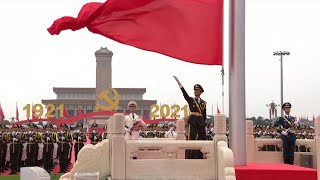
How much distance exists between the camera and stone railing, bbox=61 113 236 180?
16.3ft

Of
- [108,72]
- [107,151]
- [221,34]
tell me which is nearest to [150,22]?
[221,34]

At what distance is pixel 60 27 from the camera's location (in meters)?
5.76

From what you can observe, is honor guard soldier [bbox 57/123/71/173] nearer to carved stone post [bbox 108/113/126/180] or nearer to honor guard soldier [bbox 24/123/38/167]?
honor guard soldier [bbox 24/123/38/167]

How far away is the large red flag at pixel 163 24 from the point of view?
591cm

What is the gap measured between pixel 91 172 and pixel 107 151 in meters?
0.29

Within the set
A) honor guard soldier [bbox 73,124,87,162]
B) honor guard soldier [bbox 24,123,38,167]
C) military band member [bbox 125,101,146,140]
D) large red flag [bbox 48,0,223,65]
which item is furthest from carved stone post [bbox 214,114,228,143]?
honor guard soldier [bbox 73,124,87,162]

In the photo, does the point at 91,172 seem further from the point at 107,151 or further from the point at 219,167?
the point at 219,167

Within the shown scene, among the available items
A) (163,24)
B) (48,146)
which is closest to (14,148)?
(48,146)

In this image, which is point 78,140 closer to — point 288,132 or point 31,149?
point 31,149

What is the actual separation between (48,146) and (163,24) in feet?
24.2

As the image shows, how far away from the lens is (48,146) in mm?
12500

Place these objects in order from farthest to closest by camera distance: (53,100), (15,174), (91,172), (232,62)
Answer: (53,100) < (15,174) < (232,62) < (91,172)

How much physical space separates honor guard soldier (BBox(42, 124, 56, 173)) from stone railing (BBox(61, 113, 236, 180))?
305 inches

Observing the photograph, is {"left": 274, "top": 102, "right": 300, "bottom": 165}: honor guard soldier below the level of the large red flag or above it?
below
